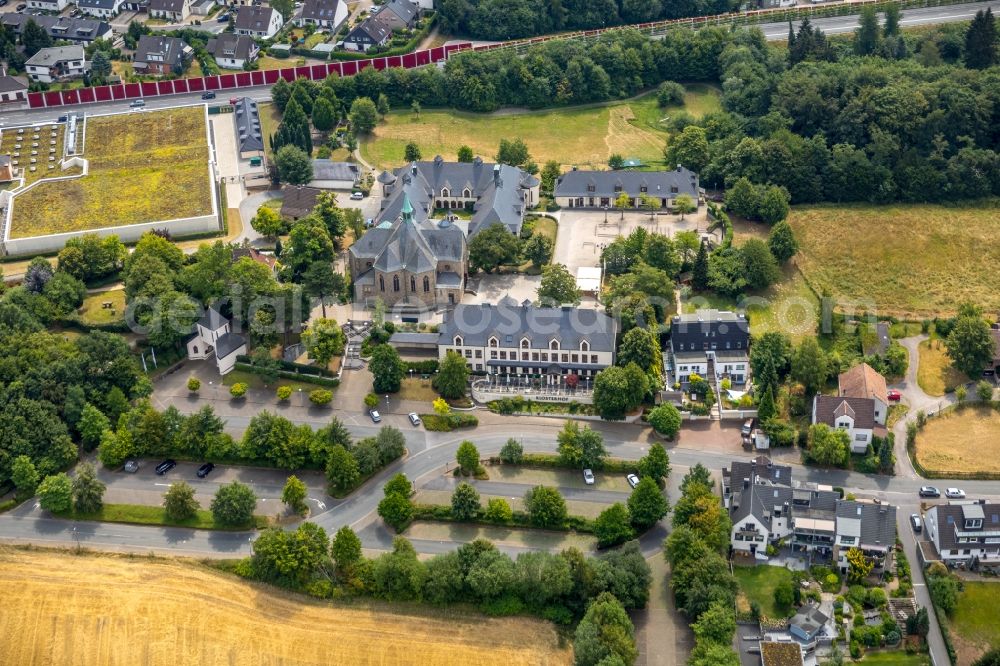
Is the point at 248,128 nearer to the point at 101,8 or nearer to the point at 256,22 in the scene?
the point at 256,22

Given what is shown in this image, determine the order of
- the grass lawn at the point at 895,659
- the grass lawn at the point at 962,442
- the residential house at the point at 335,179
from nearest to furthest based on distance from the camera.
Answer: the grass lawn at the point at 895,659 → the grass lawn at the point at 962,442 → the residential house at the point at 335,179

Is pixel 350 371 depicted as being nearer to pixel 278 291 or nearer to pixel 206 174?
pixel 278 291

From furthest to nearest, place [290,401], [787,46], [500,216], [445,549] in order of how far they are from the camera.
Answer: [787,46], [500,216], [290,401], [445,549]

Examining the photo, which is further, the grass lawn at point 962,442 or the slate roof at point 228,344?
the slate roof at point 228,344

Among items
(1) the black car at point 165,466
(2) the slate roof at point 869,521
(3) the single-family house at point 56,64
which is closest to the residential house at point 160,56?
(3) the single-family house at point 56,64

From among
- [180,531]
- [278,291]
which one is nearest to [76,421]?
[180,531]


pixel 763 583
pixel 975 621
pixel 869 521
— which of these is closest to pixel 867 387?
pixel 869 521

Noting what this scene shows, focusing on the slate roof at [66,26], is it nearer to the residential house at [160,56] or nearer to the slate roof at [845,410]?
the residential house at [160,56]
